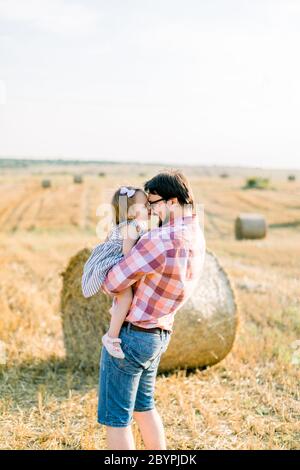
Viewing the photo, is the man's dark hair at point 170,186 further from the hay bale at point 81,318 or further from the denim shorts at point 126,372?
the hay bale at point 81,318

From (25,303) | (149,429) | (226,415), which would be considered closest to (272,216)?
(25,303)

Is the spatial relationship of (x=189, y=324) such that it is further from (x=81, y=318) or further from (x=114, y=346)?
(x=114, y=346)

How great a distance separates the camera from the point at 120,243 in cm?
334

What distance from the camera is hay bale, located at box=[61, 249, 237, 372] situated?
5.61m

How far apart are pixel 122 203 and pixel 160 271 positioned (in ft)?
1.28

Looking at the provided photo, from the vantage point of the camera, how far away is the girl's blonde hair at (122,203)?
3256 millimetres

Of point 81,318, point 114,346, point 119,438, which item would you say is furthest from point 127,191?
point 81,318

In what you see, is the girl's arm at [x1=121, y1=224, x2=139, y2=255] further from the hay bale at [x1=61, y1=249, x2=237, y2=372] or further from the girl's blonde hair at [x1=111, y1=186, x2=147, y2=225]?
the hay bale at [x1=61, y1=249, x2=237, y2=372]

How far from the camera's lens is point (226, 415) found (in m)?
4.88

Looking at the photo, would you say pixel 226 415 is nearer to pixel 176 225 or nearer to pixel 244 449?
pixel 244 449

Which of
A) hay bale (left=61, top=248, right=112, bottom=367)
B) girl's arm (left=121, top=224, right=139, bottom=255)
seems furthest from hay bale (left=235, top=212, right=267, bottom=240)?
girl's arm (left=121, top=224, right=139, bottom=255)

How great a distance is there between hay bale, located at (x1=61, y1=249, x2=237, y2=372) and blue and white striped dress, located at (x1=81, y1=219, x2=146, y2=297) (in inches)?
89.7
